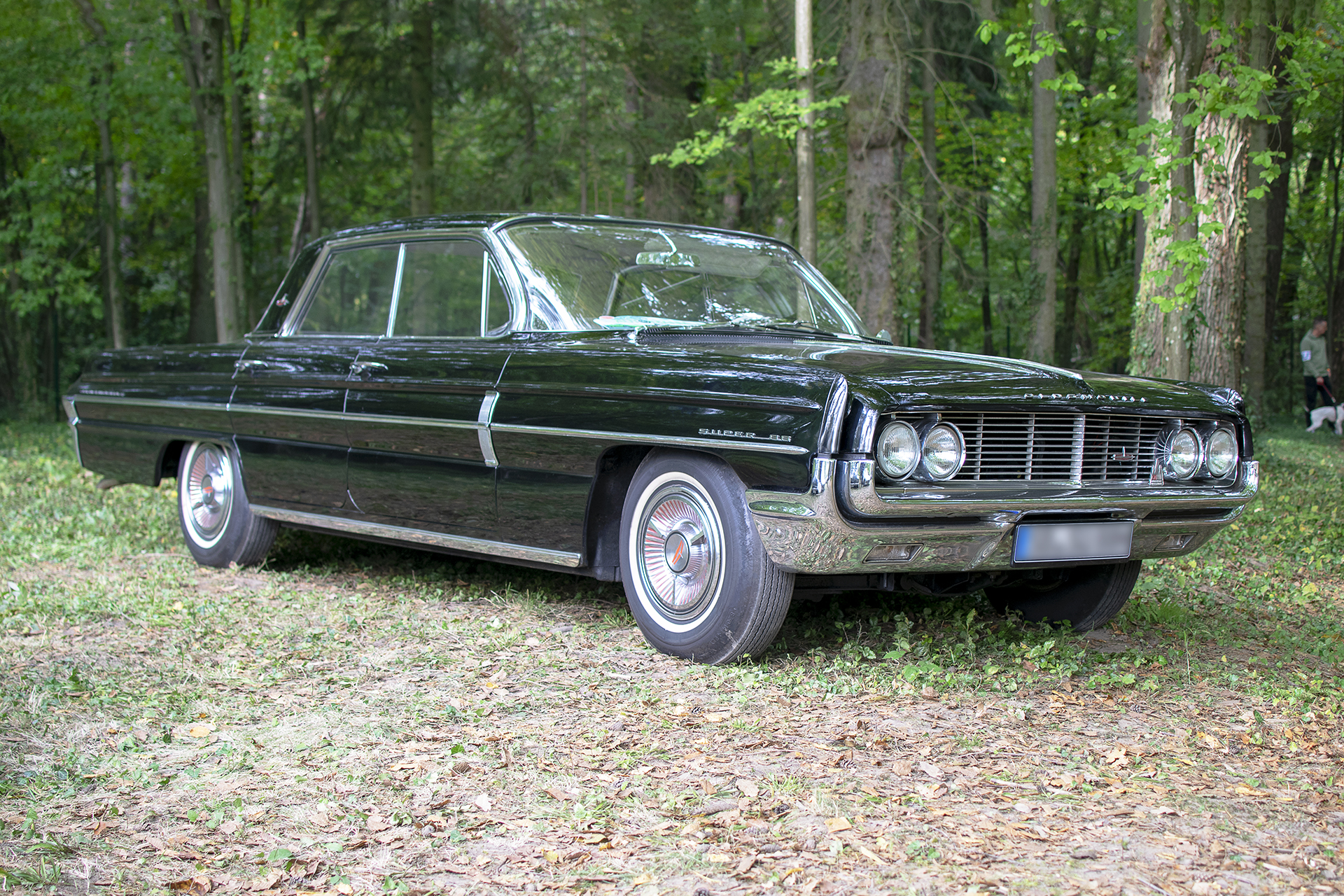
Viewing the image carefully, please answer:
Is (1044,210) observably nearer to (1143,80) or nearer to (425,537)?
(1143,80)

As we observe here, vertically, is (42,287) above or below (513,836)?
above

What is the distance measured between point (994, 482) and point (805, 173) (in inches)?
307

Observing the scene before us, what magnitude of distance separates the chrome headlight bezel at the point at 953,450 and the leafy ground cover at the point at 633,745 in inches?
29.9

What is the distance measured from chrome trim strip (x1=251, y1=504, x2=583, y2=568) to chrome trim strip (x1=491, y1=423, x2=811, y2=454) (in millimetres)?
475

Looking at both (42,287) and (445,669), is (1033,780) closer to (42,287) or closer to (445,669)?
(445,669)

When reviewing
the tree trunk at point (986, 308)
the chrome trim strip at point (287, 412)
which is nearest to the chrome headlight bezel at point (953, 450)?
the chrome trim strip at point (287, 412)

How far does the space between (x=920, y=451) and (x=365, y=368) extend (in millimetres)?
2766

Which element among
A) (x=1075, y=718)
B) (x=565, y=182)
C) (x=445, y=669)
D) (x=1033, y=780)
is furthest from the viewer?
(x=565, y=182)

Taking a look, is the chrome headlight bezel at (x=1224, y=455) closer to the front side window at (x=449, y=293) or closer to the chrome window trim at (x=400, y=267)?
the chrome window trim at (x=400, y=267)

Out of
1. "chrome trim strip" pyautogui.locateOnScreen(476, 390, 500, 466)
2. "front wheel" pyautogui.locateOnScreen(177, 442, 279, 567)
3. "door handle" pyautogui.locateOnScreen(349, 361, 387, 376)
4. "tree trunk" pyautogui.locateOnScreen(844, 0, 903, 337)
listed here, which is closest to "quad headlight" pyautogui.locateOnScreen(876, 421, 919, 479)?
"chrome trim strip" pyautogui.locateOnScreen(476, 390, 500, 466)

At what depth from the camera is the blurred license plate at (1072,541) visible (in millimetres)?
4082

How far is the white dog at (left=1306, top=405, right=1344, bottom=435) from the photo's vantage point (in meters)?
17.1

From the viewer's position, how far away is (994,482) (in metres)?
4.04

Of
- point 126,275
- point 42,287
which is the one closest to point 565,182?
point 42,287
